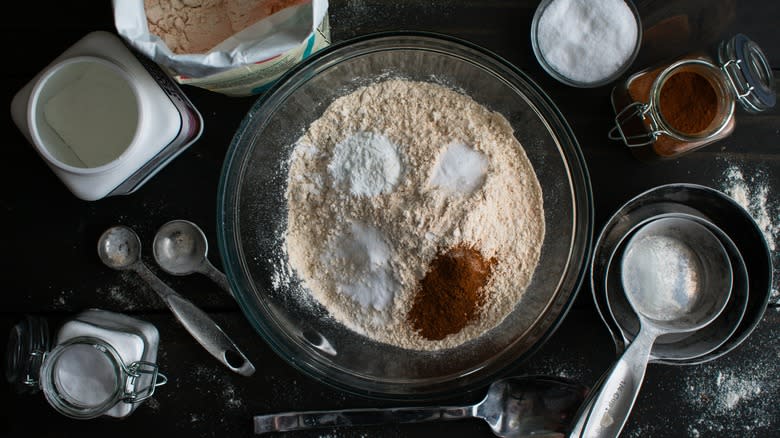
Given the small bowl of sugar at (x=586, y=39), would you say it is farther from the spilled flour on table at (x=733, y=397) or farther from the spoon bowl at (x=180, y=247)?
the spoon bowl at (x=180, y=247)

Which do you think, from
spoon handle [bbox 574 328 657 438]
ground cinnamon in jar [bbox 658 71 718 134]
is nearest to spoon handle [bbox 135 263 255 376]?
spoon handle [bbox 574 328 657 438]

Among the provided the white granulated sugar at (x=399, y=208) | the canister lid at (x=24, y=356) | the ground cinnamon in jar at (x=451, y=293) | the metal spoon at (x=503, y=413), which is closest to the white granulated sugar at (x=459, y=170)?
the white granulated sugar at (x=399, y=208)

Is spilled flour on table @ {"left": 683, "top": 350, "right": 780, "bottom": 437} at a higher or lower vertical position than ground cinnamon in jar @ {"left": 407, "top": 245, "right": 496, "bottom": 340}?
lower

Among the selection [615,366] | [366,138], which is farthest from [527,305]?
[366,138]

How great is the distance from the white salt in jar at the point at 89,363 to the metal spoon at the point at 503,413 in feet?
0.83

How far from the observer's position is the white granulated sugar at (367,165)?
101 cm

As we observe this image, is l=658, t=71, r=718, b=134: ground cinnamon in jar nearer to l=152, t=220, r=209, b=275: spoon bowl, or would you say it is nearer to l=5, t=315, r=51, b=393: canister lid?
l=152, t=220, r=209, b=275: spoon bowl

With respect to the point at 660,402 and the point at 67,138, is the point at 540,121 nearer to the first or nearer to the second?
the point at 660,402

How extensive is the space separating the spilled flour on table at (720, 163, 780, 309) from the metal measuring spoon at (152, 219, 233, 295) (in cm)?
107

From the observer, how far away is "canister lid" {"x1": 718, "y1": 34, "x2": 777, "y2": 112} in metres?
1.06

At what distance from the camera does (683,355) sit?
1.11 meters

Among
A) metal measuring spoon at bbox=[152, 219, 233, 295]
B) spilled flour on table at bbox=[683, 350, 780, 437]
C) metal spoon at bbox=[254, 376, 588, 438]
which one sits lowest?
spilled flour on table at bbox=[683, 350, 780, 437]

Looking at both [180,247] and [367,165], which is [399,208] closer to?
[367,165]

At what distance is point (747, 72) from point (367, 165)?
0.74m
